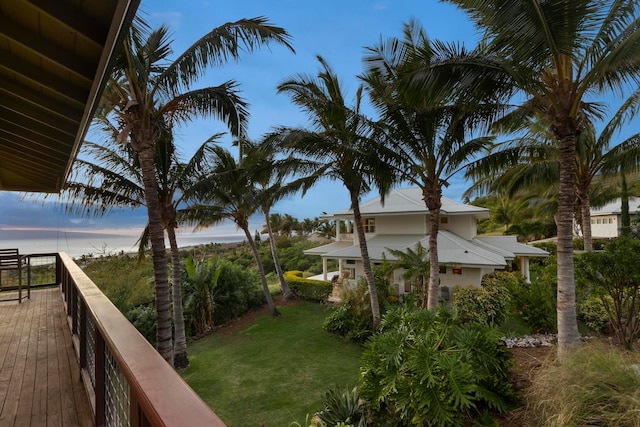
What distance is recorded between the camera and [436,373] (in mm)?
4406

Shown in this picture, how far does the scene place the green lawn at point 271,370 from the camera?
7289mm

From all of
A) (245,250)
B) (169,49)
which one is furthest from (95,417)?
(245,250)

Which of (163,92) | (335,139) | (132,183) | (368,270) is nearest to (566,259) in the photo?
(368,270)

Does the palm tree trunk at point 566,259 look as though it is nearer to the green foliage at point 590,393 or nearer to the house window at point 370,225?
the green foliage at point 590,393

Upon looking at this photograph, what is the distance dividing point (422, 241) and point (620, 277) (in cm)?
793

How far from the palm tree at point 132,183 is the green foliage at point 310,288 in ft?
24.7

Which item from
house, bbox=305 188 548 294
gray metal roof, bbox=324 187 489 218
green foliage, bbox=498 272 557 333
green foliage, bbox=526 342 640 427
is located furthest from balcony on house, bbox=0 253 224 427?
gray metal roof, bbox=324 187 489 218

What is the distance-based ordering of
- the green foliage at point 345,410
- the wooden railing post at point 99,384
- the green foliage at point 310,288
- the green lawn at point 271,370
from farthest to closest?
the green foliage at point 310,288
the green lawn at point 271,370
the green foliage at point 345,410
the wooden railing post at point 99,384

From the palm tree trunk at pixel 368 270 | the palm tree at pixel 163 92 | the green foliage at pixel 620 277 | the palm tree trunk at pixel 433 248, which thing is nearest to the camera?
the palm tree at pixel 163 92

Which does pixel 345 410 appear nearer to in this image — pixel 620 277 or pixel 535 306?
pixel 620 277

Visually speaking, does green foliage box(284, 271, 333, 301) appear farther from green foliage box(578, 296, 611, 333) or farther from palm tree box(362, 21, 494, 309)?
green foliage box(578, 296, 611, 333)

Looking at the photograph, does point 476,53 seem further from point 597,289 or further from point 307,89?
point 597,289

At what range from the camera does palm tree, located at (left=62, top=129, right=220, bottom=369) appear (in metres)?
8.35

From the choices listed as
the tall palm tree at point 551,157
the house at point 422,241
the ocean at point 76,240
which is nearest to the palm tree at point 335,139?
the tall palm tree at point 551,157
